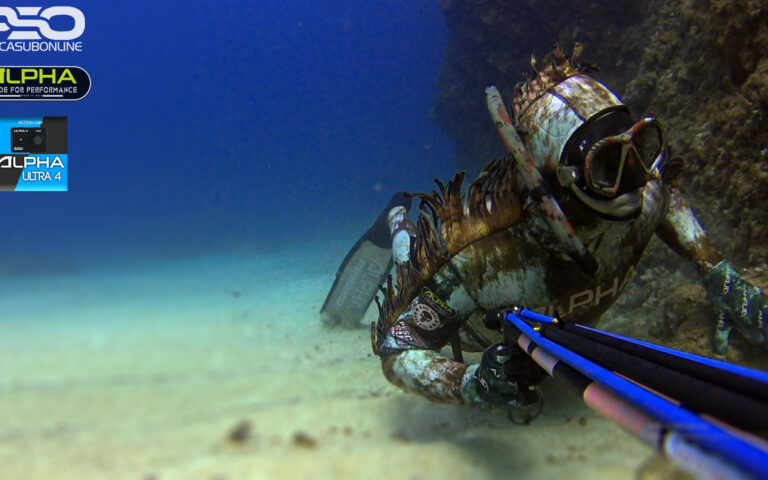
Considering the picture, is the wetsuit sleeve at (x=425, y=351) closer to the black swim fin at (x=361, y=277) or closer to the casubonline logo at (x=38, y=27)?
the black swim fin at (x=361, y=277)

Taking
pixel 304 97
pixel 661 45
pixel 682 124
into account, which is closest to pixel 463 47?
pixel 661 45

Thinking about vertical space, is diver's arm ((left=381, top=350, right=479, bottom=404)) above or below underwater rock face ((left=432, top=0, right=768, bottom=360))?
below

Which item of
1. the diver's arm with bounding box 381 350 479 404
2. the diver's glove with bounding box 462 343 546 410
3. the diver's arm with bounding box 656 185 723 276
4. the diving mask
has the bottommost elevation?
the diver's arm with bounding box 381 350 479 404

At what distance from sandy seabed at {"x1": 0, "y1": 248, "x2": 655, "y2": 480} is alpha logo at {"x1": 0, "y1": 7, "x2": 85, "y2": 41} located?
4569 millimetres

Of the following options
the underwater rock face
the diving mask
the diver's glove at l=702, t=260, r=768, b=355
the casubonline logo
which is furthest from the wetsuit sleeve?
the casubonline logo

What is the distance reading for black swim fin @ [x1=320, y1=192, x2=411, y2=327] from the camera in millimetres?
4223

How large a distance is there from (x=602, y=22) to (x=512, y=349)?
26.0 ft

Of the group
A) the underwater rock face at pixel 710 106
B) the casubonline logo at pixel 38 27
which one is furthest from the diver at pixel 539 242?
the casubonline logo at pixel 38 27

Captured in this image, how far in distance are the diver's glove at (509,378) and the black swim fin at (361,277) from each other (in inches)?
109

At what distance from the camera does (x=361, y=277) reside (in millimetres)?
4340

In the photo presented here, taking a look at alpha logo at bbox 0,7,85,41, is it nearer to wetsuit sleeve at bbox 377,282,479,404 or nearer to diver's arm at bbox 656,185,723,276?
wetsuit sleeve at bbox 377,282,479,404

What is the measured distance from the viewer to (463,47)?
11.2m
